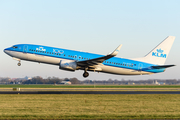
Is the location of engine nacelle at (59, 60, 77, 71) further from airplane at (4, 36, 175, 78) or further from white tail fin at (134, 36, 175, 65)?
white tail fin at (134, 36, 175, 65)

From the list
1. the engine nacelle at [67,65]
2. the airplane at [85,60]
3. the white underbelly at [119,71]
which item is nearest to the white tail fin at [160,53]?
the airplane at [85,60]

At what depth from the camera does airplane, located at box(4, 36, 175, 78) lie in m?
40.1

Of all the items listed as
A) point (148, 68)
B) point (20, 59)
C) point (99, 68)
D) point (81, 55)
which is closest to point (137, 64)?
point (148, 68)

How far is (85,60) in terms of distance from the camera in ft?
132

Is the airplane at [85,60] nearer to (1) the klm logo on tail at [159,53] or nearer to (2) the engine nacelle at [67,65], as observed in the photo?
(2) the engine nacelle at [67,65]

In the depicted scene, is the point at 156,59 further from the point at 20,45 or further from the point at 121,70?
the point at 20,45

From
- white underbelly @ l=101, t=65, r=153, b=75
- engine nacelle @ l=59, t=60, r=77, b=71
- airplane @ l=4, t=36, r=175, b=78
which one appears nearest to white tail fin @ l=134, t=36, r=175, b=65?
airplane @ l=4, t=36, r=175, b=78

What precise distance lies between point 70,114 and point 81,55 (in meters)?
24.6

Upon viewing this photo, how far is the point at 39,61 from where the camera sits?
1597 inches

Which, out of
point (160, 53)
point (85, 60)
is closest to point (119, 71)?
point (85, 60)

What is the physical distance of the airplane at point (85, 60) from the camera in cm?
4012

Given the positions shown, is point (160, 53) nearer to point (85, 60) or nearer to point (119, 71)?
point (119, 71)

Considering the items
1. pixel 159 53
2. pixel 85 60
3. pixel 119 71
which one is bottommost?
pixel 119 71

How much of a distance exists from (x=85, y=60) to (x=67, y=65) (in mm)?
3167
